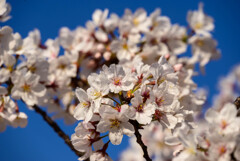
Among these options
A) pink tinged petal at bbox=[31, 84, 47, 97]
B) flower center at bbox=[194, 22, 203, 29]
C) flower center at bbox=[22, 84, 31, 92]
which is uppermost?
flower center at bbox=[194, 22, 203, 29]

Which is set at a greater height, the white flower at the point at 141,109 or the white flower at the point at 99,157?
the white flower at the point at 141,109

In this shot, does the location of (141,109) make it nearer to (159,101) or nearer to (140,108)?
(140,108)

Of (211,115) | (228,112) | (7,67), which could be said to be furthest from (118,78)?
(7,67)

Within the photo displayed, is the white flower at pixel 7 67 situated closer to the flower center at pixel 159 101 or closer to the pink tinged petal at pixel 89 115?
the pink tinged petal at pixel 89 115

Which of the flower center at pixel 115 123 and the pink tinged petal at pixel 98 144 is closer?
the flower center at pixel 115 123

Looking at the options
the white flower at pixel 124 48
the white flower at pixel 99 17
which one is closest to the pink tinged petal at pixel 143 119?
the white flower at pixel 124 48

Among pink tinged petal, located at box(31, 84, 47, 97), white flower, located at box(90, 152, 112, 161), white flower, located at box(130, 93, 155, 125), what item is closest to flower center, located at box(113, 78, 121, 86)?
white flower, located at box(130, 93, 155, 125)

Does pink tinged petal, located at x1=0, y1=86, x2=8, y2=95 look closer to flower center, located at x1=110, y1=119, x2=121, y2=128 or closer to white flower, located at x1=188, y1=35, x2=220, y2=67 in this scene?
flower center, located at x1=110, y1=119, x2=121, y2=128

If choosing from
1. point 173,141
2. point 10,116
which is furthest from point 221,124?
point 10,116
